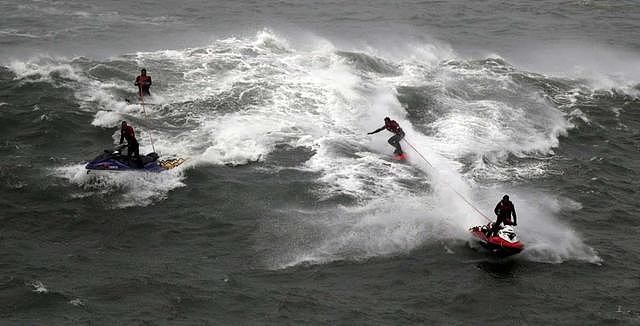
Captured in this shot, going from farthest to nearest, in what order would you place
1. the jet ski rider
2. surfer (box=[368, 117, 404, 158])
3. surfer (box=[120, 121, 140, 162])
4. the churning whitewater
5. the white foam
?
1. surfer (box=[368, 117, 404, 158])
2. surfer (box=[120, 121, 140, 162])
3. the white foam
4. the churning whitewater
5. the jet ski rider

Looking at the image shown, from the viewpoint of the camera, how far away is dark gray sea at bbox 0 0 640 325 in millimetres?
16609

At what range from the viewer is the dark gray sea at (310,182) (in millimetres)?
16609

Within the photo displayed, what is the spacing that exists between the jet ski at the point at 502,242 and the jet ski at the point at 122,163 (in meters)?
10.8

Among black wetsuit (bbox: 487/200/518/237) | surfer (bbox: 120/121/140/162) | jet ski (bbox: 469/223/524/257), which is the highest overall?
surfer (bbox: 120/121/140/162)

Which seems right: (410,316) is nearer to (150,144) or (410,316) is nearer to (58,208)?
(58,208)

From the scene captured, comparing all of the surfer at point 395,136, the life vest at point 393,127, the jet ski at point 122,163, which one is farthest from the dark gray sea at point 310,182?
the life vest at point 393,127

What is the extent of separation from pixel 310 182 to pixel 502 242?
7.02 metres

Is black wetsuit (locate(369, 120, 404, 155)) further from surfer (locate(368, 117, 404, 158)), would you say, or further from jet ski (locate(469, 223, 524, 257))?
jet ski (locate(469, 223, 524, 257))

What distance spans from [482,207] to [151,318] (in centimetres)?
1152

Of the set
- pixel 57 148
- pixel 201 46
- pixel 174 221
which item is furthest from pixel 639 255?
pixel 201 46

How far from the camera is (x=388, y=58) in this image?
38500 mm

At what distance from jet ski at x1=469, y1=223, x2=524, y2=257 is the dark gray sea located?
40cm

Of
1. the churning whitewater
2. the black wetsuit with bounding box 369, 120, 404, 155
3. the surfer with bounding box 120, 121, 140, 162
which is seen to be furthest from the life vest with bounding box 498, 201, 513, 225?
the surfer with bounding box 120, 121, 140, 162

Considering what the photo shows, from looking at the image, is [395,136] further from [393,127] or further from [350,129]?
[350,129]
